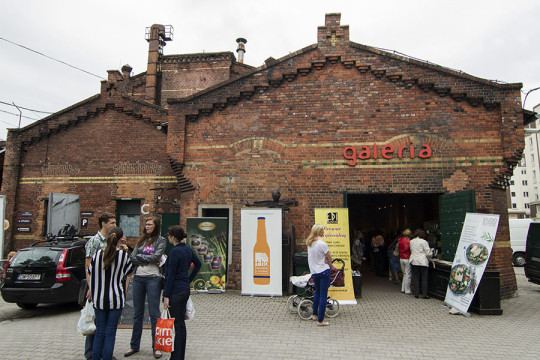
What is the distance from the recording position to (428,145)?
390 inches

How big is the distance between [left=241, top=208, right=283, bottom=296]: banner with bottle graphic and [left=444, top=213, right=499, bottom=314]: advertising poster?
3.96 meters

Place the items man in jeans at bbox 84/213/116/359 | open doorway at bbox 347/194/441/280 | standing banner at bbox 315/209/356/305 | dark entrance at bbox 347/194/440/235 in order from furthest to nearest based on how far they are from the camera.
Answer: dark entrance at bbox 347/194/440/235 → open doorway at bbox 347/194/441/280 → standing banner at bbox 315/209/356/305 → man in jeans at bbox 84/213/116/359

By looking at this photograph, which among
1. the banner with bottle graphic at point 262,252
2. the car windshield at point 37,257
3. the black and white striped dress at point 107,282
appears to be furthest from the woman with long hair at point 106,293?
the banner with bottle graphic at point 262,252

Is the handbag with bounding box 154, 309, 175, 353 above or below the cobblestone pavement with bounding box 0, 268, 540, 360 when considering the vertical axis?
above

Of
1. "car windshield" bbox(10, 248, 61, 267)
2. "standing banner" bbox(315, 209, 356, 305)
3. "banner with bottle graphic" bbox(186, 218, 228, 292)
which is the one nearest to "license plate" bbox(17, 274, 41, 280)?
"car windshield" bbox(10, 248, 61, 267)

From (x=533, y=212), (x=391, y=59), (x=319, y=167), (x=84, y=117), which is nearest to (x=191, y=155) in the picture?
(x=319, y=167)

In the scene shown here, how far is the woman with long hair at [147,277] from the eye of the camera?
5207 millimetres

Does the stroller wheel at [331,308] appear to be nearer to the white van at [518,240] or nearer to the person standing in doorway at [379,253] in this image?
the person standing in doorway at [379,253]

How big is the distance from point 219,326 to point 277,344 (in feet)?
4.86

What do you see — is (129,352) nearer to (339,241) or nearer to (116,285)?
(116,285)

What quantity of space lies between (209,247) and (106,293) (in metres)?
5.09

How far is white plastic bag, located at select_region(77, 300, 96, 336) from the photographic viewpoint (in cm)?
466

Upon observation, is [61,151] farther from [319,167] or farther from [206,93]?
[319,167]

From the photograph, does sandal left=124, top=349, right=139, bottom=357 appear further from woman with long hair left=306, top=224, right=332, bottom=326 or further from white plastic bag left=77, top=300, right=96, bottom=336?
woman with long hair left=306, top=224, right=332, bottom=326
